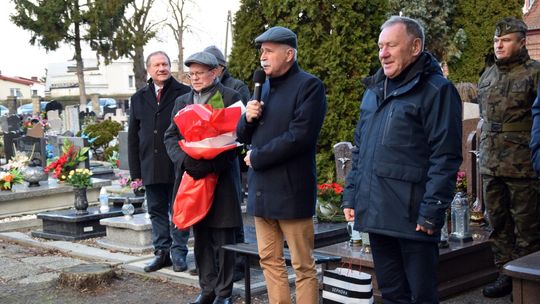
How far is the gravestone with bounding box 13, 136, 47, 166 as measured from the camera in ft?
40.5

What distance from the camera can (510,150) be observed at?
17.1 feet

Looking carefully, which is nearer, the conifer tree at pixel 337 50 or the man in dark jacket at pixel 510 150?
the man in dark jacket at pixel 510 150

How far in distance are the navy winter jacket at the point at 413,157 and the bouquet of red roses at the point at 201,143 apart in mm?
1422

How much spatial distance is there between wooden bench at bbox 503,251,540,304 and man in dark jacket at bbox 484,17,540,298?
3.79 ft

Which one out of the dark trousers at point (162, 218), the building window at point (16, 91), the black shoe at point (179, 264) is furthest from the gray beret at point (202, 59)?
the building window at point (16, 91)

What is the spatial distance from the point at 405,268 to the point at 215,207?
5.90 ft

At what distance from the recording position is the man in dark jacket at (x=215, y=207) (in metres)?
5.09

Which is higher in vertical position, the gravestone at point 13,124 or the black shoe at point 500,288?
the gravestone at point 13,124

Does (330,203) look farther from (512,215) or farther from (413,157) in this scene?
(413,157)

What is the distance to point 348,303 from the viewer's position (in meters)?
4.26

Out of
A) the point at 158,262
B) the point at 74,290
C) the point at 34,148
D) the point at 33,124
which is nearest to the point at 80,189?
the point at 158,262

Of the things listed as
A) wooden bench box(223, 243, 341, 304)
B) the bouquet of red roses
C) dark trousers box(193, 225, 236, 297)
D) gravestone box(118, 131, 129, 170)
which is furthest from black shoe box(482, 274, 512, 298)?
gravestone box(118, 131, 129, 170)

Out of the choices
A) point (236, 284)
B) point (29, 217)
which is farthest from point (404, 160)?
point (29, 217)

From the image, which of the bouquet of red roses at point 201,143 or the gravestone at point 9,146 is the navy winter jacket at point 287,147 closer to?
the bouquet of red roses at point 201,143
